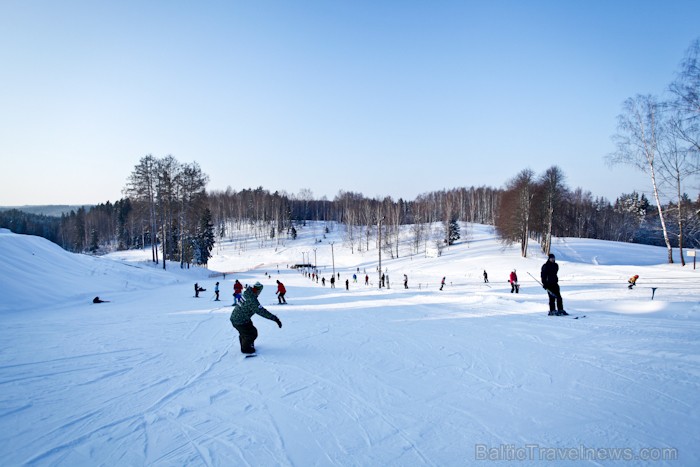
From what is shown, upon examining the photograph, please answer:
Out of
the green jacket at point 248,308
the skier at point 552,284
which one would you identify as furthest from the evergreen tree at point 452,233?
the green jacket at point 248,308

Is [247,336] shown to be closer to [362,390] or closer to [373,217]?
[362,390]

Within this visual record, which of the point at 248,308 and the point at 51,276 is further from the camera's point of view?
the point at 51,276

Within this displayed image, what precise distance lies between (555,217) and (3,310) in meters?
48.6

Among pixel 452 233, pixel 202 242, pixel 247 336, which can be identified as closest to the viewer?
pixel 247 336

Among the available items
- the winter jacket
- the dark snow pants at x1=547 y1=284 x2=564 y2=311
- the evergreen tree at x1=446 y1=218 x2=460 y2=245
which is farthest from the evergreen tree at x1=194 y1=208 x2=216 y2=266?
the dark snow pants at x1=547 y1=284 x2=564 y2=311

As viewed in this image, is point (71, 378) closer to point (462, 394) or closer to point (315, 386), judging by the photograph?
point (315, 386)

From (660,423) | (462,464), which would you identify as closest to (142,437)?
(462,464)

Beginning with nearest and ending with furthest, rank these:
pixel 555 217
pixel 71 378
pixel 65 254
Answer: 1. pixel 71 378
2. pixel 65 254
3. pixel 555 217

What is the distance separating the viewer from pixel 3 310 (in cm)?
1438

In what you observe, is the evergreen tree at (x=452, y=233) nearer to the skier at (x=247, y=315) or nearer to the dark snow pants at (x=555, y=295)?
the dark snow pants at (x=555, y=295)

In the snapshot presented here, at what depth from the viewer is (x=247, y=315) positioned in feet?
22.7

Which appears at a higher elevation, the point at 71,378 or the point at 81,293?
the point at 71,378

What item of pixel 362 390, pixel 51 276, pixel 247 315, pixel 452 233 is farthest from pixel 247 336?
pixel 452 233

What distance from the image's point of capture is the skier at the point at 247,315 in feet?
22.5
